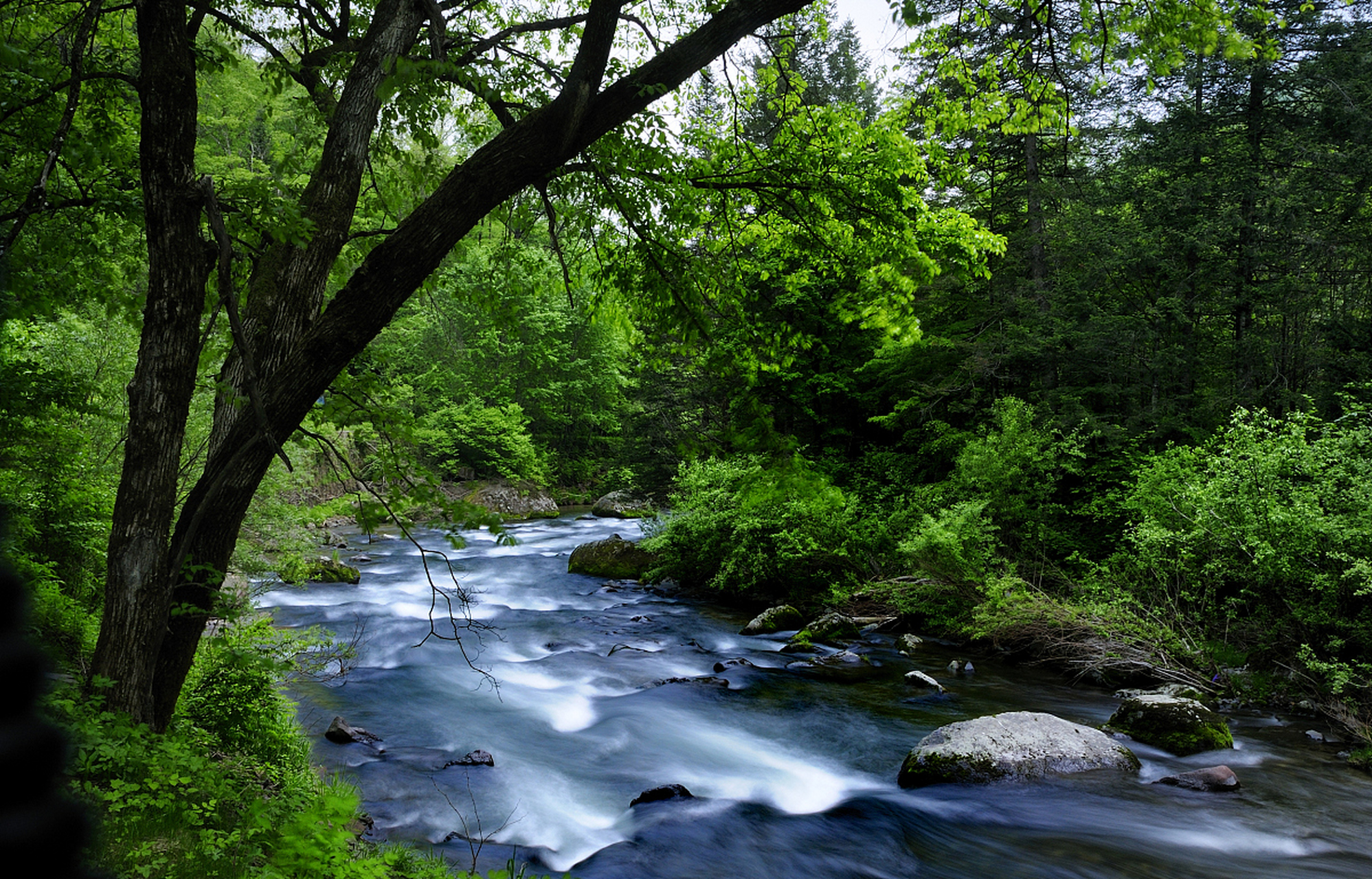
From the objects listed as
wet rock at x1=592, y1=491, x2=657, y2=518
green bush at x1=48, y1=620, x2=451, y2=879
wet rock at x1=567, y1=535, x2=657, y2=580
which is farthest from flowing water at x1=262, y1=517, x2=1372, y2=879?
wet rock at x1=592, y1=491, x2=657, y2=518

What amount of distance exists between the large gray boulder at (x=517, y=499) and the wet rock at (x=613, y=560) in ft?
37.4

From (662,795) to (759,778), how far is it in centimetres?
129

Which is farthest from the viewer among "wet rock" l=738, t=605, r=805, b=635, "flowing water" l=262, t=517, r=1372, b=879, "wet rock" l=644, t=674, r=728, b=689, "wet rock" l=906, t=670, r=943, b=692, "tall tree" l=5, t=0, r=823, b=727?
"wet rock" l=738, t=605, r=805, b=635

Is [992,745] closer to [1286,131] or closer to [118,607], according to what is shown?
[118,607]

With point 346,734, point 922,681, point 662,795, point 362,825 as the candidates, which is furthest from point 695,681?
point 362,825

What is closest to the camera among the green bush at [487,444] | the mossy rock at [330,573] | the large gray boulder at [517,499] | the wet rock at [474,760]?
the wet rock at [474,760]

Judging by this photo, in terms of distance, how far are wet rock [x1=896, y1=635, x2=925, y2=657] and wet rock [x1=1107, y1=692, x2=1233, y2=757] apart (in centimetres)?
386

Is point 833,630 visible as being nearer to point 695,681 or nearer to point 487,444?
point 695,681

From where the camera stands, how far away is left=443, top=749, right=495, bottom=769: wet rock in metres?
8.92

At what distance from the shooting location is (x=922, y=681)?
1139 centimetres

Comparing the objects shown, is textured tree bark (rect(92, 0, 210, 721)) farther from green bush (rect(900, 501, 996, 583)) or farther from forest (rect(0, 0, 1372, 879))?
green bush (rect(900, 501, 996, 583))

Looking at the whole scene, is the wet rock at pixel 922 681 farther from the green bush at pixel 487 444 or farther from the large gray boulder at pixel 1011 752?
the green bush at pixel 487 444

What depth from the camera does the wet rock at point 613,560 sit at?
65.0 feet

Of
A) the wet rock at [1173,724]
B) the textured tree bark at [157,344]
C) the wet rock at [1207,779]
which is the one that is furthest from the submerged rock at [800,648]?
the textured tree bark at [157,344]
